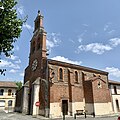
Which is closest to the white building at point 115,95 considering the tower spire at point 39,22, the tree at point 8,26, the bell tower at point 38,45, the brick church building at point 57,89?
the brick church building at point 57,89

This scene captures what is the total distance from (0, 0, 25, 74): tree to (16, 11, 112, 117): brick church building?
1437 cm

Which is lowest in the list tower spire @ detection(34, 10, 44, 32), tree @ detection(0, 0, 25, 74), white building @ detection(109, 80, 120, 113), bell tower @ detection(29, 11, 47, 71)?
white building @ detection(109, 80, 120, 113)

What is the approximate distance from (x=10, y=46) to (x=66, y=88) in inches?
685

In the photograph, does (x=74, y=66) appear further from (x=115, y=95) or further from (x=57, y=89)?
(x=115, y=95)

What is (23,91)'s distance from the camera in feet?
94.4

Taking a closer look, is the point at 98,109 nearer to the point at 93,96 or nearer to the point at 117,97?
the point at 93,96

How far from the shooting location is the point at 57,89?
25.8 metres

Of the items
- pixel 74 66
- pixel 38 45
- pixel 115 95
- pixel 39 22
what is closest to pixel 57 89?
pixel 74 66

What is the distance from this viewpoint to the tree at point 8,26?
11008mm

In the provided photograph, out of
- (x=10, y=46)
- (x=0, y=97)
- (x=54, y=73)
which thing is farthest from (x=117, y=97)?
(x=0, y=97)

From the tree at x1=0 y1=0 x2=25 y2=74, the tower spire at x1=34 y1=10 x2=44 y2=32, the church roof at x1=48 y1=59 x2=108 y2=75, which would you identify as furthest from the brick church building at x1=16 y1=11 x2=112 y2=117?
the tree at x1=0 y1=0 x2=25 y2=74

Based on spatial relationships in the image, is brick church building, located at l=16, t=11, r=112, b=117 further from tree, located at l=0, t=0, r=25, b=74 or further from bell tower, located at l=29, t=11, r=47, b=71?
tree, located at l=0, t=0, r=25, b=74

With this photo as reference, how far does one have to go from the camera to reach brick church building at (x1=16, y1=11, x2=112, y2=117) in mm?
25188

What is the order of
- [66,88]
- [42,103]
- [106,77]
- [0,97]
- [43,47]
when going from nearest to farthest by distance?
[42,103]
[66,88]
[43,47]
[106,77]
[0,97]
